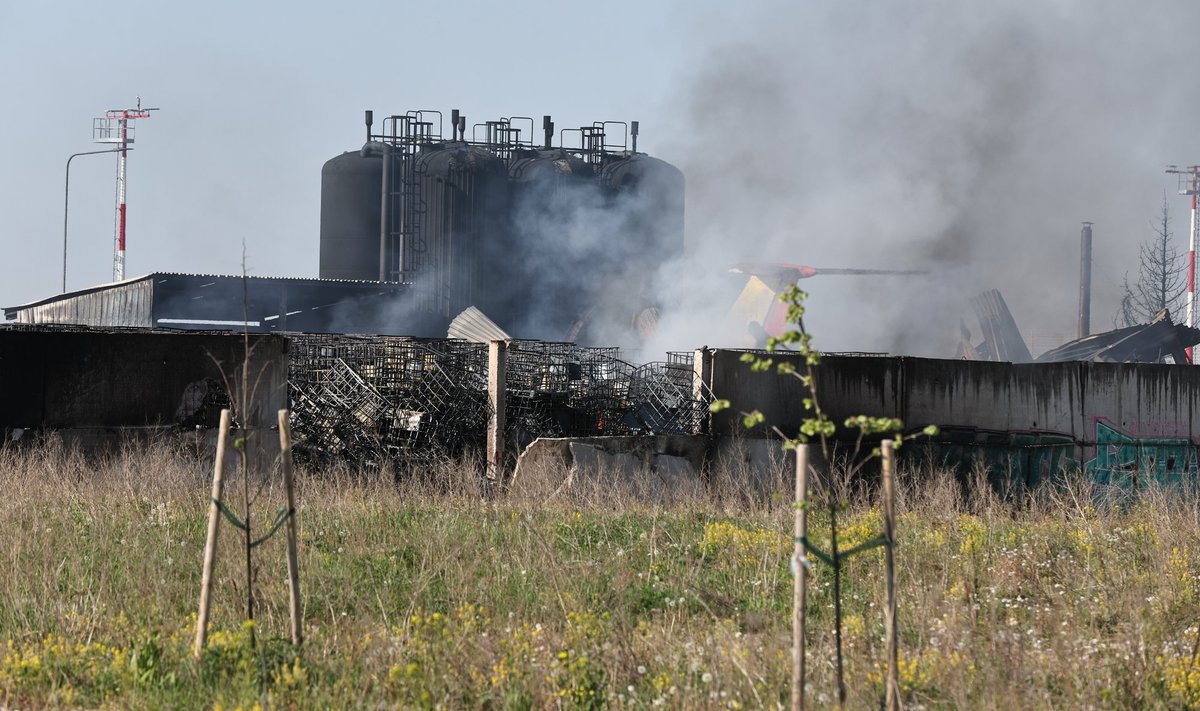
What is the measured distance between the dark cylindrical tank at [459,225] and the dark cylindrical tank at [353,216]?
3.17m

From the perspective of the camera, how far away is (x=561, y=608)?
6461mm

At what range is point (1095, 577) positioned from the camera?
24.0ft

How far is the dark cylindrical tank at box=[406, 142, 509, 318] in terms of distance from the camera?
115ft

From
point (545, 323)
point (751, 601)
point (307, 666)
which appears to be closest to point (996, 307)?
point (545, 323)

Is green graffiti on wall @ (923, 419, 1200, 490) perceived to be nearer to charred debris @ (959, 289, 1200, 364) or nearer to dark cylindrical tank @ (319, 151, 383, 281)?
charred debris @ (959, 289, 1200, 364)

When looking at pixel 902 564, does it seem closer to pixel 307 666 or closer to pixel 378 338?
pixel 307 666

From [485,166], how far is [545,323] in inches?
209

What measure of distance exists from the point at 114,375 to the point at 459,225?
22747 millimetres

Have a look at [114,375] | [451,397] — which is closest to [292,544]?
[114,375]

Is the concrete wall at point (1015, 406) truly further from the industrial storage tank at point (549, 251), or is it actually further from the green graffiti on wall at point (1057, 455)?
the industrial storage tank at point (549, 251)

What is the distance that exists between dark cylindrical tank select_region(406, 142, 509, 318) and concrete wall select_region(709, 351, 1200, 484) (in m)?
21.5

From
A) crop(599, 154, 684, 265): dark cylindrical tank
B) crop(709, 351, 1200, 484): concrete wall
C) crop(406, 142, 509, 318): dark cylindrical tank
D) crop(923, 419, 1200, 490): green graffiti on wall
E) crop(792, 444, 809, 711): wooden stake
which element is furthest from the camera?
crop(599, 154, 684, 265): dark cylindrical tank

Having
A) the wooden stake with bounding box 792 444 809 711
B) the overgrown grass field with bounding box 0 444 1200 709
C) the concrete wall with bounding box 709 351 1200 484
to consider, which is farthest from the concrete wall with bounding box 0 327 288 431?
the wooden stake with bounding box 792 444 809 711

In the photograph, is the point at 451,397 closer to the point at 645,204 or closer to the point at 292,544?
the point at 292,544
